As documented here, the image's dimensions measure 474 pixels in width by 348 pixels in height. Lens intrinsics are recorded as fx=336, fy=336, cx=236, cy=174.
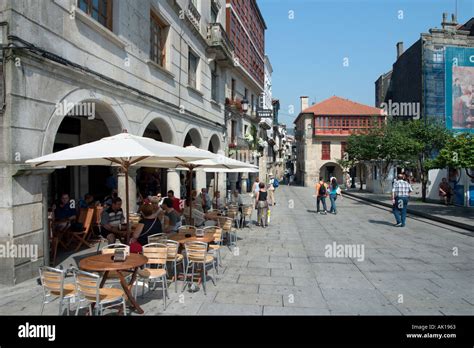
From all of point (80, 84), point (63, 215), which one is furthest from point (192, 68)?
point (63, 215)

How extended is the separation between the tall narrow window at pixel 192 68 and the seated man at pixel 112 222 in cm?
920

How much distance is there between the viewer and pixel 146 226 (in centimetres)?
660

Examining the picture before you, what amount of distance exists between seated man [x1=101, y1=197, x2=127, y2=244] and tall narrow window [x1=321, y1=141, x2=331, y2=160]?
43.0m

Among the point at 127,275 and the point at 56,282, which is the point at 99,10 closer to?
the point at 127,275

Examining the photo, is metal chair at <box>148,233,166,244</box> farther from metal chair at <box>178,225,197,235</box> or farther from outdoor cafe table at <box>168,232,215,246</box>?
metal chair at <box>178,225,197,235</box>

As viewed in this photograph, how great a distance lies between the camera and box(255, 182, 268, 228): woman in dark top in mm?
12328

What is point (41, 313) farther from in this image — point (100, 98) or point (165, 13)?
point (165, 13)

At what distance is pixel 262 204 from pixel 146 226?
6.44 metres

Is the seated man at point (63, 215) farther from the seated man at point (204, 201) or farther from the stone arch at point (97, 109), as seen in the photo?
the seated man at point (204, 201)

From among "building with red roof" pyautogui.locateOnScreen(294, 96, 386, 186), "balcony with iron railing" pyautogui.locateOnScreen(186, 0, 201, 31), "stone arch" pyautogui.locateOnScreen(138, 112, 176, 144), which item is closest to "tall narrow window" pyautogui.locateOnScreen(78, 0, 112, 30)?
"stone arch" pyautogui.locateOnScreen(138, 112, 176, 144)

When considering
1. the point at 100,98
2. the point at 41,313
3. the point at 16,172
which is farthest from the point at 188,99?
the point at 41,313

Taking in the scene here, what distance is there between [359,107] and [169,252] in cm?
4922

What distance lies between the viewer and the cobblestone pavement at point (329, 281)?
197 inches
